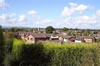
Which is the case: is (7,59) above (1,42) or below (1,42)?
below

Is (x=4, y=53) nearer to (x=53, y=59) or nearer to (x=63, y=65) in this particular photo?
(x=53, y=59)

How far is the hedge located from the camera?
7.32 m

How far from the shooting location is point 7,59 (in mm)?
6816

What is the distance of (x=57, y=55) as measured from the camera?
7.28 m

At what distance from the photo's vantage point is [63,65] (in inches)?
290

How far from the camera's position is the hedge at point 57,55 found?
732 cm

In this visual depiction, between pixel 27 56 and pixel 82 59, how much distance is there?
4138 mm

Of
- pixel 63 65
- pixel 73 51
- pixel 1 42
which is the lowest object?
pixel 63 65

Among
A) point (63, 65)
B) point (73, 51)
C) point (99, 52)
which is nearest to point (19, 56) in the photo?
point (63, 65)

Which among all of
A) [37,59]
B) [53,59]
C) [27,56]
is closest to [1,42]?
[27,56]

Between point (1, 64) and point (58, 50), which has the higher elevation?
point (58, 50)

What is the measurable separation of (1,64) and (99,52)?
7.07 meters

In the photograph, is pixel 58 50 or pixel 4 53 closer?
pixel 4 53

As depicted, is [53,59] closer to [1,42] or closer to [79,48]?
[79,48]
